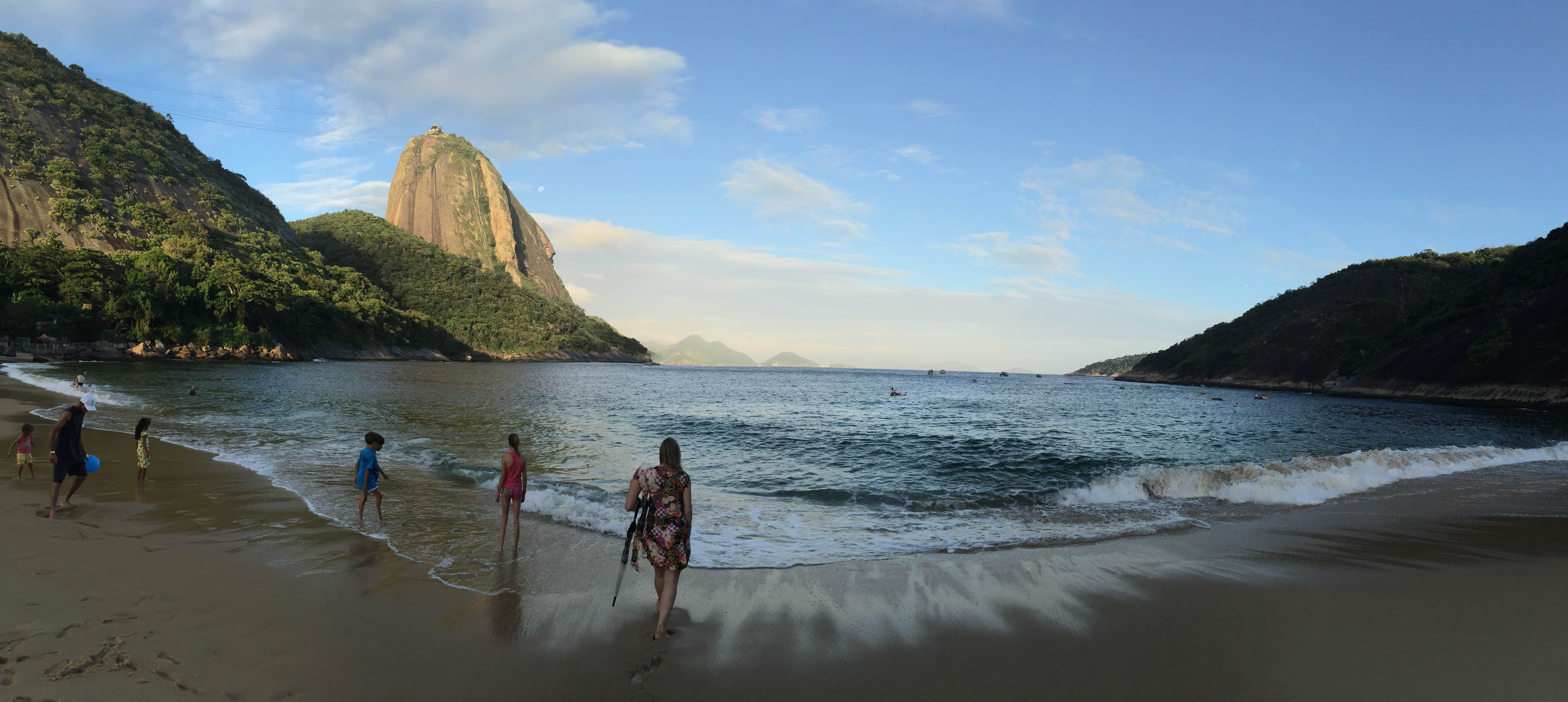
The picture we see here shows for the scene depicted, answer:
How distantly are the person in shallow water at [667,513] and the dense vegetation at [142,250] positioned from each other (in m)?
83.2

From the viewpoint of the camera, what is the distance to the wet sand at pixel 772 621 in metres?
4.49

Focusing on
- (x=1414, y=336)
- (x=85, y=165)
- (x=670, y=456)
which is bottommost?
(x=670, y=456)

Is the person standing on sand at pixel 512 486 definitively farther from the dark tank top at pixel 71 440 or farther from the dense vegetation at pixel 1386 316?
the dense vegetation at pixel 1386 316

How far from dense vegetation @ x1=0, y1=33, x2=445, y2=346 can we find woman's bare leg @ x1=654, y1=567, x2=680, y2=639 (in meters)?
83.4

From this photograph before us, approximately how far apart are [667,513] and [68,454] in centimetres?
963

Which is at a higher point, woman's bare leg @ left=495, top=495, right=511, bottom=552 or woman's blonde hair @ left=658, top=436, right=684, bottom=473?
woman's blonde hair @ left=658, top=436, right=684, bottom=473

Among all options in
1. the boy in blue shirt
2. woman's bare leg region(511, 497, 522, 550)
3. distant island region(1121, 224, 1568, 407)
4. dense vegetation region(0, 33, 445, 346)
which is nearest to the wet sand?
woman's bare leg region(511, 497, 522, 550)

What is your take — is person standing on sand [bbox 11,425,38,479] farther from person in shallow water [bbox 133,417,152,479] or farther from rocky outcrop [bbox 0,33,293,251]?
rocky outcrop [bbox 0,33,293,251]

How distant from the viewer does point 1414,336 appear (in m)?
69.2

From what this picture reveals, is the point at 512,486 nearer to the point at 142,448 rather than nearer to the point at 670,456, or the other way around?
the point at 670,456

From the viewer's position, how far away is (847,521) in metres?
10.6

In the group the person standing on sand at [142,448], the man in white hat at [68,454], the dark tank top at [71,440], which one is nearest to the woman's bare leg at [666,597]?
the man in white hat at [68,454]

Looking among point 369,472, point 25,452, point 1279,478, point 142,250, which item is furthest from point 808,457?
point 142,250

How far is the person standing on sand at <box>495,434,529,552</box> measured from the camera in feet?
26.2
